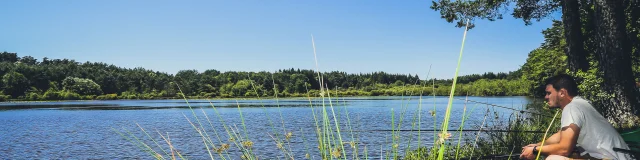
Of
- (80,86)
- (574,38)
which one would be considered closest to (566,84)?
(574,38)

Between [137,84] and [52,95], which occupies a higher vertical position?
[137,84]

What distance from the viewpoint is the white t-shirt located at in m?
3.72

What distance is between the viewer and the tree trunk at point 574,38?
13555 mm

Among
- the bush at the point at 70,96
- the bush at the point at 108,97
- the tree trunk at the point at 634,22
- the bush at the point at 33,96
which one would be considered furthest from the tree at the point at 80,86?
the tree trunk at the point at 634,22

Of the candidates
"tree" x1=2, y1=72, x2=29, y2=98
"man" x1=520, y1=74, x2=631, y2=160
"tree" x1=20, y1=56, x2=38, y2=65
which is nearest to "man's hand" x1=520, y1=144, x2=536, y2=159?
"man" x1=520, y1=74, x2=631, y2=160

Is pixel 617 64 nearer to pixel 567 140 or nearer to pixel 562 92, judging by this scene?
pixel 562 92

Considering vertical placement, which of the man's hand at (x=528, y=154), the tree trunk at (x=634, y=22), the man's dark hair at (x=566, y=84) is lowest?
the man's hand at (x=528, y=154)

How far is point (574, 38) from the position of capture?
13648 mm

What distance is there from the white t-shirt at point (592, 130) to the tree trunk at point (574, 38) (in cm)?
1078

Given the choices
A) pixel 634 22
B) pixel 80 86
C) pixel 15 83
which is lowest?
pixel 634 22

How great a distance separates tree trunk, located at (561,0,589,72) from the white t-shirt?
10779mm

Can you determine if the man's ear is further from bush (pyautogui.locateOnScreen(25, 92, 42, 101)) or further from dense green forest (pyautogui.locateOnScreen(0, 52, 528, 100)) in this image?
bush (pyautogui.locateOnScreen(25, 92, 42, 101))

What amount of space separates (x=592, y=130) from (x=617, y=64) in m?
9.41

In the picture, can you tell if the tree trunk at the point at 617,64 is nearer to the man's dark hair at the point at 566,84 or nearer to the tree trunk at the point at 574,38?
the tree trunk at the point at 574,38
